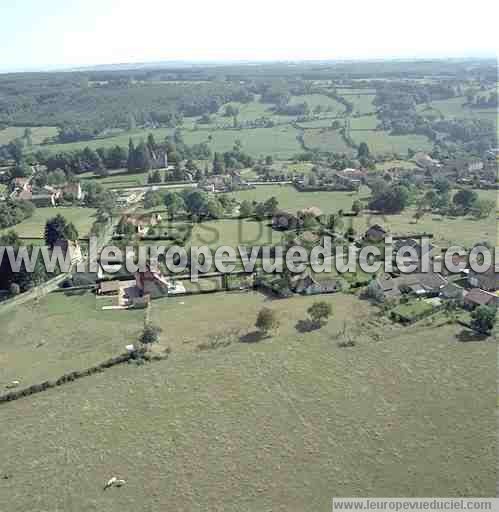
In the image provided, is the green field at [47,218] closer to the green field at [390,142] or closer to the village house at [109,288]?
the village house at [109,288]

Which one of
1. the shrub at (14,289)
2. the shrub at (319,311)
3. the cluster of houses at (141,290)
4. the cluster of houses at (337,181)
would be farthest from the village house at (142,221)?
the shrub at (319,311)

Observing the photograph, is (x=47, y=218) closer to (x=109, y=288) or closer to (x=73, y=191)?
(x=73, y=191)

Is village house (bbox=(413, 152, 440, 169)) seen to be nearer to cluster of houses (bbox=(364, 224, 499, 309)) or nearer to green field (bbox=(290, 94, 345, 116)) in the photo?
cluster of houses (bbox=(364, 224, 499, 309))

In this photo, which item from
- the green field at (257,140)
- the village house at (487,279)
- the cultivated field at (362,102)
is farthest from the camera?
the cultivated field at (362,102)

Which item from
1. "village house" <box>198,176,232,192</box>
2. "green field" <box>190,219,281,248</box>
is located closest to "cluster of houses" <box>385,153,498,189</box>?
"village house" <box>198,176,232,192</box>

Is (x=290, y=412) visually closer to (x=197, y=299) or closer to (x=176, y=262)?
(x=197, y=299)

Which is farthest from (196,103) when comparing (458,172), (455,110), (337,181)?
(458,172)

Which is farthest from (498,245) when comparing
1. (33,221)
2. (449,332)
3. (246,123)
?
(246,123)
